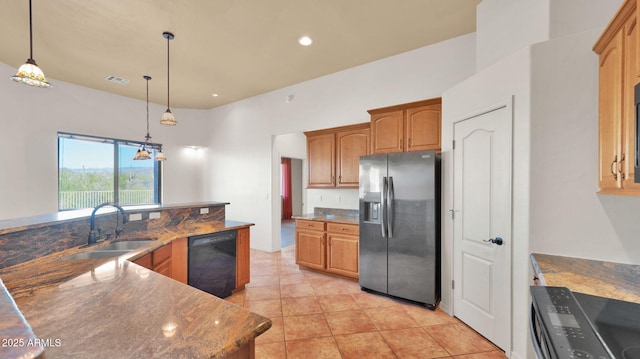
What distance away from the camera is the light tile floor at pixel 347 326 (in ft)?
7.02

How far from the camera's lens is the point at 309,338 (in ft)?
7.62

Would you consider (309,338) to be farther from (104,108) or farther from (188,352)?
(104,108)

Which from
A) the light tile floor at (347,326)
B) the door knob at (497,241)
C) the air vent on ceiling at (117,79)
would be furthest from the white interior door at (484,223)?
the air vent on ceiling at (117,79)

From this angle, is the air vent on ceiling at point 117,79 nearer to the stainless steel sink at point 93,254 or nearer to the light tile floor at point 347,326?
the stainless steel sink at point 93,254

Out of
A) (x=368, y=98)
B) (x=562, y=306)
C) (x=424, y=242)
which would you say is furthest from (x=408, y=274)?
(x=368, y=98)

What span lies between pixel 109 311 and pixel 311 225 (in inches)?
120

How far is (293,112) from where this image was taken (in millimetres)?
4816

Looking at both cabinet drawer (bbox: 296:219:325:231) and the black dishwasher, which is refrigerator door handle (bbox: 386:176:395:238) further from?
the black dishwasher

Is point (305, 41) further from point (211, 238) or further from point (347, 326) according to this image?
point (347, 326)

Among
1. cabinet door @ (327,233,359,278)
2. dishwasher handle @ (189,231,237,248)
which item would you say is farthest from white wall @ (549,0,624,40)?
dishwasher handle @ (189,231,237,248)

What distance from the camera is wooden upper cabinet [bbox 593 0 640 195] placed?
1.26 m

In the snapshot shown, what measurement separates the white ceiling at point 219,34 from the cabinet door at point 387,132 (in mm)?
948

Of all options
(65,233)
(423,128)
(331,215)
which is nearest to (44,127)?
(65,233)

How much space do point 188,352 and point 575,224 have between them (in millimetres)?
2360
